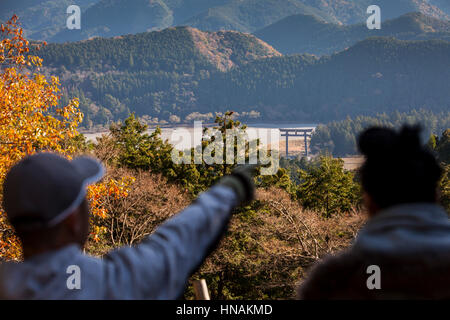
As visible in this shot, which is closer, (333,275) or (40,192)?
(40,192)

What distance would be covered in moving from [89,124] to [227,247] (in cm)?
15021

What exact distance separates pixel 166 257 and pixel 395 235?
72 cm

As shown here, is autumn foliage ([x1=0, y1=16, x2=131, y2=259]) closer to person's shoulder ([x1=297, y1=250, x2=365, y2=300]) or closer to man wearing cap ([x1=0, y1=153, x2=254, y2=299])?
man wearing cap ([x1=0, y1=153, x2=254, y2=299])

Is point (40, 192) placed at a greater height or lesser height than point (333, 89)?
lesser

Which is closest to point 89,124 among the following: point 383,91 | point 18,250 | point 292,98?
point 292,98

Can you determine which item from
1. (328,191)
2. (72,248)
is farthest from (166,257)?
(328,191)

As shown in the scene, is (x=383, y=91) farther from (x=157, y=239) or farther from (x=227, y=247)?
(x=157, y=239)

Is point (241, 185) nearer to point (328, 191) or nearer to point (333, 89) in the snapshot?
point (328, 191)

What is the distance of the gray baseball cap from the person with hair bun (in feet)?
2.78

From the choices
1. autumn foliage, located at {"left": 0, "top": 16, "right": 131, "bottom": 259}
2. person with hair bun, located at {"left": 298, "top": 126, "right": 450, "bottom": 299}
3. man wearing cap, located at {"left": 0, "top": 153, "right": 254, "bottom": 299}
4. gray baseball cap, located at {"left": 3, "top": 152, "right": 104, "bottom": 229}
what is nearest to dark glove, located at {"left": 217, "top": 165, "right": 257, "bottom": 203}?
man wearing cap, located at {"left": 0, "top": 153, "right": 254, "bottom": 299}

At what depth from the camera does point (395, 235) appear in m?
1.40

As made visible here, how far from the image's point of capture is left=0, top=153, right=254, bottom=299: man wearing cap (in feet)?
4.55

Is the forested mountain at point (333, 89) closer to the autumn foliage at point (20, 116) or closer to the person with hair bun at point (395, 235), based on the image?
the autumn foliage at point (20, 116)

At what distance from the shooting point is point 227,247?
88.4 ft
